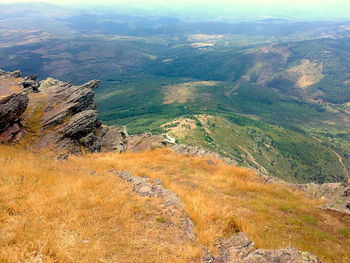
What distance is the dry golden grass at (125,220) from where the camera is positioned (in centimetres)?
941

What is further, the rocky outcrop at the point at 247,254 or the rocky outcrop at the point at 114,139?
the rocky outcrop at the point at 114,139

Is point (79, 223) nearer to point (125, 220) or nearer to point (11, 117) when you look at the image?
point (125, 220)

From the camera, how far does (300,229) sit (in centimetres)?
1357

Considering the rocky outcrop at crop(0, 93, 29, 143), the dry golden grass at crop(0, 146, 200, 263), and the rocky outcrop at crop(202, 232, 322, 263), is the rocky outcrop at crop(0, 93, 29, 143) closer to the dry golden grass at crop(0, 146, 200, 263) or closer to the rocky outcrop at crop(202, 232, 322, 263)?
the dry golden grass at crop(0, 146, 200, 263)

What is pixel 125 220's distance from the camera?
1235 centimetres

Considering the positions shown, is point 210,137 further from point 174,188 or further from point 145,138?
point 174,188

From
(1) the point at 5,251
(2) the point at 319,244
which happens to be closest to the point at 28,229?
(1) the point at 5,251

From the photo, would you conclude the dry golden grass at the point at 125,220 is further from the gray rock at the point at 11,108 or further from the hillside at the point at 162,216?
the gray rock at the point at 11,108

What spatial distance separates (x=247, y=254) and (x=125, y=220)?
5.90 m

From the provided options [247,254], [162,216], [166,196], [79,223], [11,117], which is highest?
[79,223]

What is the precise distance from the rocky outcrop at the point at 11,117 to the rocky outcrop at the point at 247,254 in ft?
84.4

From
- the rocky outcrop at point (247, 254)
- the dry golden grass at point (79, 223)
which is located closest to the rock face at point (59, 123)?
the dry golden grass at point (79, 223)

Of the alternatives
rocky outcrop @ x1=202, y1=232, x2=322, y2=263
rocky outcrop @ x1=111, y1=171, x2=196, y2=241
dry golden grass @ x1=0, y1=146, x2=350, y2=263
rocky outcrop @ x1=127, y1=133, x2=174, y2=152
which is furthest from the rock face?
rocky outcrop @ x1=202, y1=232, x2=322, y2=263

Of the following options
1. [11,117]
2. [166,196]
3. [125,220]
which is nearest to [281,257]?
[125,220]
